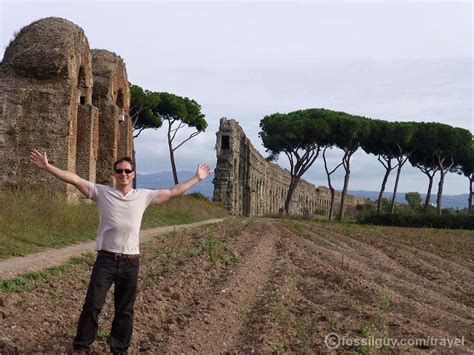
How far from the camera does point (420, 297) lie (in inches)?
347

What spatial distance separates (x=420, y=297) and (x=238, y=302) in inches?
111

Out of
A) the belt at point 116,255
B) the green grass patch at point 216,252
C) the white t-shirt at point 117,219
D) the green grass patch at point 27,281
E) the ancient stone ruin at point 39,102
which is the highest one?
the ancient stone ruin at point 39,102

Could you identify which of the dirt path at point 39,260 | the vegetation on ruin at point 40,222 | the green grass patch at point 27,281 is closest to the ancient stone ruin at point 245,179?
the vegetation on ruin at point 40,222

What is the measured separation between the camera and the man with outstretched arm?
16.3 ft

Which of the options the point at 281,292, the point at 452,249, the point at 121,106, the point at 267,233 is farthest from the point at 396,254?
the point at 121,106

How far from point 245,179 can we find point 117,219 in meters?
41.6

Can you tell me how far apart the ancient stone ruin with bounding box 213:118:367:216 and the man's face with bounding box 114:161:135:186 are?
33.7 m

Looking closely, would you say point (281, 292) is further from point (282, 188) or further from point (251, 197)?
point (282, 188)

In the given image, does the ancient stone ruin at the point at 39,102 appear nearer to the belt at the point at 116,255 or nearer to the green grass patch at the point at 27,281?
the green grass patch at the point at 27,281

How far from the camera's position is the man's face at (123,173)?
5.11m

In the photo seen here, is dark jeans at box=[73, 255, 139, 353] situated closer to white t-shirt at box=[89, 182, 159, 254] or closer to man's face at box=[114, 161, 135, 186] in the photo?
white t-shirt at box=[89, 182, 159, 254]

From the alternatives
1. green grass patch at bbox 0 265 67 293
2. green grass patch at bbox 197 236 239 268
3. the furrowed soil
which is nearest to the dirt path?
green grass patch at bbox 0 265 67 293

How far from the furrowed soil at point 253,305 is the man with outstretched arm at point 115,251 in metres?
0.37

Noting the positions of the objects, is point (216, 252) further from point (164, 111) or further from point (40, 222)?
point (164, 111)
